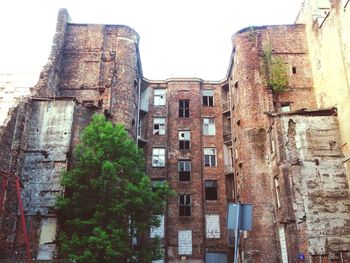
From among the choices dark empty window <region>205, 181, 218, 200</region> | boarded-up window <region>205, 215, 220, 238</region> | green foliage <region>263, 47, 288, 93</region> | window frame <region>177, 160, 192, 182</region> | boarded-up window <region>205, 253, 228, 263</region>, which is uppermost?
green foliage <region>263, 47, 288, 93</region>

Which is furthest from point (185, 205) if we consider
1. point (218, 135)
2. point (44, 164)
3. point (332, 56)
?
point (332, 56)

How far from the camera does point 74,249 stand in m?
16.5

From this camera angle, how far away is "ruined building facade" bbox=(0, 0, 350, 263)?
19422 millimetres

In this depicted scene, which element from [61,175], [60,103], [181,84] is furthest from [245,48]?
[61,175]

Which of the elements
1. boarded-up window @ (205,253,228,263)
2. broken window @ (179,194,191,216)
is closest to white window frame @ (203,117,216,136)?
broken window @ (179,194,191,216)

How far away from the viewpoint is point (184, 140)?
31.4 meters

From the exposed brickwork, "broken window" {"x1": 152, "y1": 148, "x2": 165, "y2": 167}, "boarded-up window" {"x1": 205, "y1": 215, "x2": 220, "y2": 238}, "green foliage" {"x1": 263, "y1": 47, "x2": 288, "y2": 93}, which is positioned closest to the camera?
"green foliage" {"x1": 263, "y1": 47, "x2": 288, "y2": 93}

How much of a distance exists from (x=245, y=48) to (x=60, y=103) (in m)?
13.6

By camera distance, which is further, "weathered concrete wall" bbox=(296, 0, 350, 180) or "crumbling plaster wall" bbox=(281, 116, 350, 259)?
"weathered concrete wall" bbox=(296, 0, 350, 180)

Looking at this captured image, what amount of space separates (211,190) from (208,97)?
8268mm

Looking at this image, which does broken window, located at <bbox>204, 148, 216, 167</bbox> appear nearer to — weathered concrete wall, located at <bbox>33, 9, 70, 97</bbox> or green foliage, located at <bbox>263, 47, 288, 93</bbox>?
green foliage, located at <bbox>263, 47, 288, 93</bbox>

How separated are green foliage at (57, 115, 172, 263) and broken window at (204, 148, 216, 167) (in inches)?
461

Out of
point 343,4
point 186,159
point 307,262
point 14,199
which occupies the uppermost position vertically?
point 343,4

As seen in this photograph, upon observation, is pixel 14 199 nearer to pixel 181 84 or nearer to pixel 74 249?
pixel 74 249
